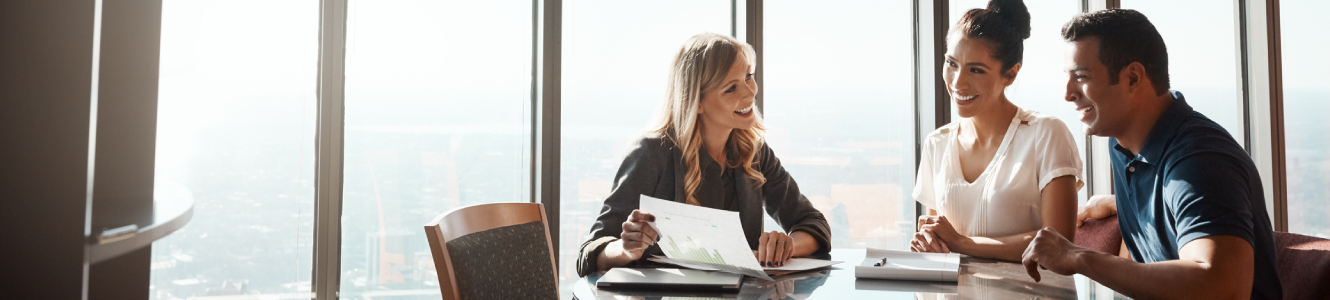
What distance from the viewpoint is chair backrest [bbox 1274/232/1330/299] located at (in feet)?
4.31

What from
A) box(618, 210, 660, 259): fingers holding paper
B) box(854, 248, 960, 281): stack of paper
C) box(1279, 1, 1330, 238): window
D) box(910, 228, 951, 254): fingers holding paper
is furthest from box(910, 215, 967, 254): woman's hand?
box(1279, 1, 1330, 238): window

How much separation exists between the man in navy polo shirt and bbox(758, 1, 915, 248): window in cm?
191

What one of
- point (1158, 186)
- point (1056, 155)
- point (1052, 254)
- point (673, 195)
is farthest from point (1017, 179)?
point (673, 195)

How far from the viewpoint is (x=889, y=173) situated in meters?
3.75

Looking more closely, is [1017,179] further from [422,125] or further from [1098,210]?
[422,125]

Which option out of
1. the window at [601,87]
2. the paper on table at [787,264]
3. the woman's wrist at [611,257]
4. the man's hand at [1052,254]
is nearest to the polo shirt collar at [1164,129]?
the man's hand at [1052,254]

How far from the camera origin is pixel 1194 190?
128 cm

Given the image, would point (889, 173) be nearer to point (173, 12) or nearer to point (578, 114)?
point (578, 114)

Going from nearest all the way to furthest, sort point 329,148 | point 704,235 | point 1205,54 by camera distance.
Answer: point 704,235 < point 329,148 < point 1205,54

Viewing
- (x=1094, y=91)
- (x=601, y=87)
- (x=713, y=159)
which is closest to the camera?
(x=1094, y=91)

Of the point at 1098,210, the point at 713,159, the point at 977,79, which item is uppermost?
the point at 977,79

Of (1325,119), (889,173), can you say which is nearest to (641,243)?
(889,173)

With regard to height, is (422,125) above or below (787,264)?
above

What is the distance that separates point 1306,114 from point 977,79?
6.97 ft
